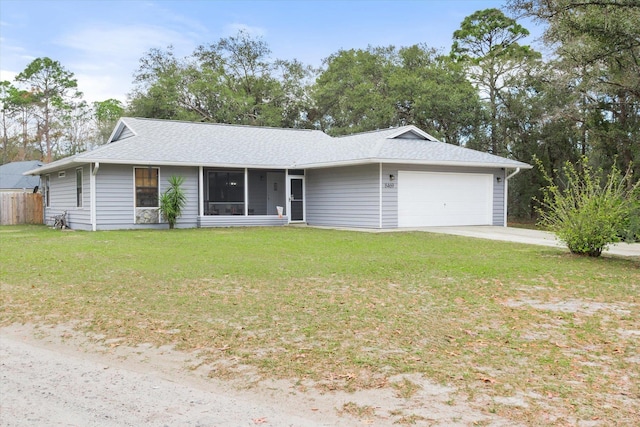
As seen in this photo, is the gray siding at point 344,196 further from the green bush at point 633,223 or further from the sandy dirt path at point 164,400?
the sandy dirt path at point 164,400

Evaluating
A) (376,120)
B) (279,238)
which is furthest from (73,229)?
(376,120)

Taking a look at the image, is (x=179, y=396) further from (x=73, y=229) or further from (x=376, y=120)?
(x=376, y=120)

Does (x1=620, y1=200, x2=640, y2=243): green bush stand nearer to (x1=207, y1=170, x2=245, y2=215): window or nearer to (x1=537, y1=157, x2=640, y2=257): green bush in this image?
(x1=537, y1=157, x2=640, y2=257): green bush

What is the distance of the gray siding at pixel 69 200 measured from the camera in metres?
18.5

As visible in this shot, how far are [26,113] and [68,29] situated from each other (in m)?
27.7

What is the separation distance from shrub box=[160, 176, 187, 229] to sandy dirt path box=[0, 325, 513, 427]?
14264 millimetres

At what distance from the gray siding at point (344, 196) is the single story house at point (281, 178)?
38 mm

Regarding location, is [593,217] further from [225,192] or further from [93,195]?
[93,195]

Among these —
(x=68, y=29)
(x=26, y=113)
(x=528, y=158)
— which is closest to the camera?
(x=68, y=29)

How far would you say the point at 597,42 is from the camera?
38.4ft

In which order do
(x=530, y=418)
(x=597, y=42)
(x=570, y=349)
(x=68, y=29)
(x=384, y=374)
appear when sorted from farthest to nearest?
(x=68, y=29) → (x=597, y=42) → (x=570, y=349) → (x=384, y=374) → (x=530, y=418)

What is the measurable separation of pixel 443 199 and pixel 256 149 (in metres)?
7.82

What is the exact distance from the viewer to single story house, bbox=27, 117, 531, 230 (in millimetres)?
18156

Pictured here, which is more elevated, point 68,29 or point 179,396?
point 68,29
